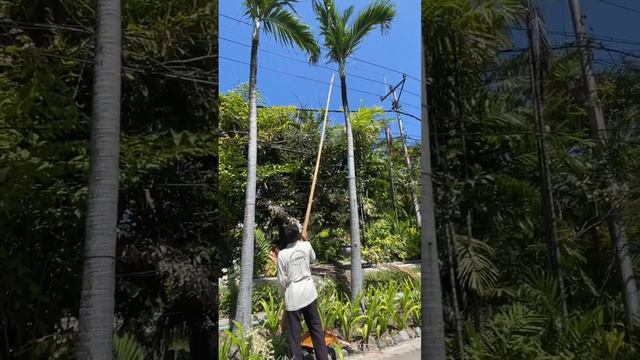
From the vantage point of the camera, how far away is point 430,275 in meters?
2.07

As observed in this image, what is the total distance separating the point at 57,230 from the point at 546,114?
A: 93.6 inches

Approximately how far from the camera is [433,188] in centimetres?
209

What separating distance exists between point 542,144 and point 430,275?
30.6 inches

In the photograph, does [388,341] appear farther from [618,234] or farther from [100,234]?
[100,234]

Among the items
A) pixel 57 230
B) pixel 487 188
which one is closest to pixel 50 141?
pixel 57 230

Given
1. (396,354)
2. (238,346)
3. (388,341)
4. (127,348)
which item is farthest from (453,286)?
(388,341)

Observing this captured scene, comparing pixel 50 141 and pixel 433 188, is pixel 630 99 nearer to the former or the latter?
pixel 433 188

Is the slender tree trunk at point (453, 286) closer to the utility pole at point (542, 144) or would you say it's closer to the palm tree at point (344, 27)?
the utility pole at point (542, 144)

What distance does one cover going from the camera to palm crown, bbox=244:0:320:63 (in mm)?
3793

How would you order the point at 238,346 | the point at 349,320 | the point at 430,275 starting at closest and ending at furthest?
the point at 430,275, the point at 238,346, the point at 349,320

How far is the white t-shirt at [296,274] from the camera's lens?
3430mm

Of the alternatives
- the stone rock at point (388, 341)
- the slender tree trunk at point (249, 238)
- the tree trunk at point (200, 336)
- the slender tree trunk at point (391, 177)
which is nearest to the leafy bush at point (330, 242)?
the slender tree trunk at point (249, 238)

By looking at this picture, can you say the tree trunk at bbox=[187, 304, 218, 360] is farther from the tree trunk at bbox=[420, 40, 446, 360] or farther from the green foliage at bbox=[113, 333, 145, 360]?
the tree trunk at bbox=[420, 40, 446, 360]

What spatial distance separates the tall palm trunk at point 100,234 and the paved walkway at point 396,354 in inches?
98.7
